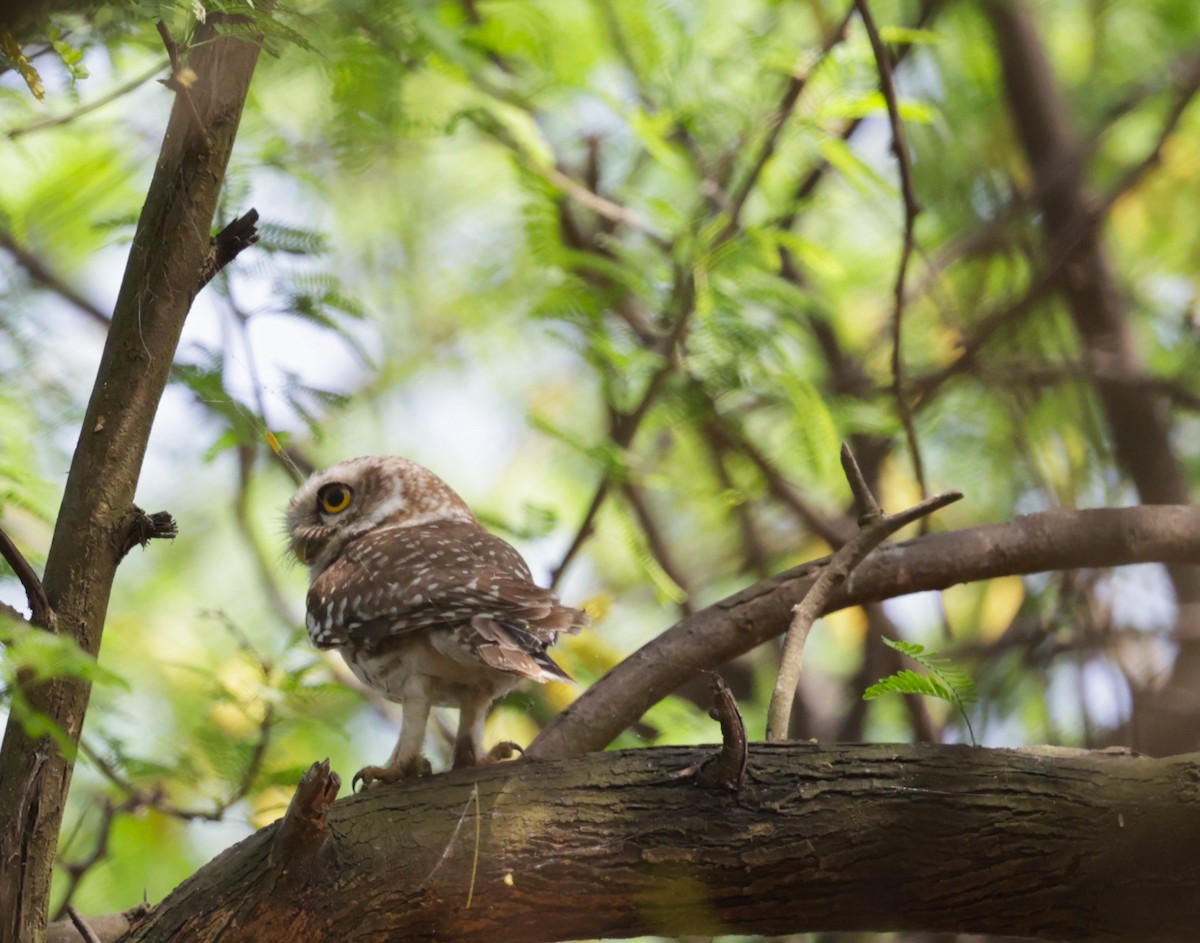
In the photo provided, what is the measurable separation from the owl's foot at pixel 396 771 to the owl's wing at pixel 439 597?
332 millimetres

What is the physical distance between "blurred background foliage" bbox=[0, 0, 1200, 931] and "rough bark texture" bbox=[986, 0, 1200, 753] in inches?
4.8

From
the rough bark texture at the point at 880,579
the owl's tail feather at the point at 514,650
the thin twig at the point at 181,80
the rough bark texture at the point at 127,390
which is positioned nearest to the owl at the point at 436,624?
the owl's tail feather at the point at 514,650

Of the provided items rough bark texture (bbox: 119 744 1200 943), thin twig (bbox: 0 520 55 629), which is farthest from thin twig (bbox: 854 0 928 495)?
thin twig (bbox: 0 520 55 629)

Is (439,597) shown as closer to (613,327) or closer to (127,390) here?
(127,390)

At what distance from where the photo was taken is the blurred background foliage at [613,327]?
415 cm

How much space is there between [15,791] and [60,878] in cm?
374

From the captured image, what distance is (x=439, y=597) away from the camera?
336 cm

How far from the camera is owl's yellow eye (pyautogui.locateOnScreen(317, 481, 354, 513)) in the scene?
4.57 m

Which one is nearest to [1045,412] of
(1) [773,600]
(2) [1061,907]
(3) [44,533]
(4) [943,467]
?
(4) [943,467]

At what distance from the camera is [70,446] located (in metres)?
4.54

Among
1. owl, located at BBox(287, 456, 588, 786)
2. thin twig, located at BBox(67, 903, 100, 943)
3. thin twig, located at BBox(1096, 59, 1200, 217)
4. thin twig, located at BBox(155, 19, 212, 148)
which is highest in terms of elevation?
thin twig, located at BBox(1096, 59, 1200, 217)

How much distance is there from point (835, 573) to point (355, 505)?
1.93m

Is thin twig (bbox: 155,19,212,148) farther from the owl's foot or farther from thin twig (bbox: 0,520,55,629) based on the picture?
the owl's foot

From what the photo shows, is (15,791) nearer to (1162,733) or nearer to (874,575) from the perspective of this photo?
(874,575)
